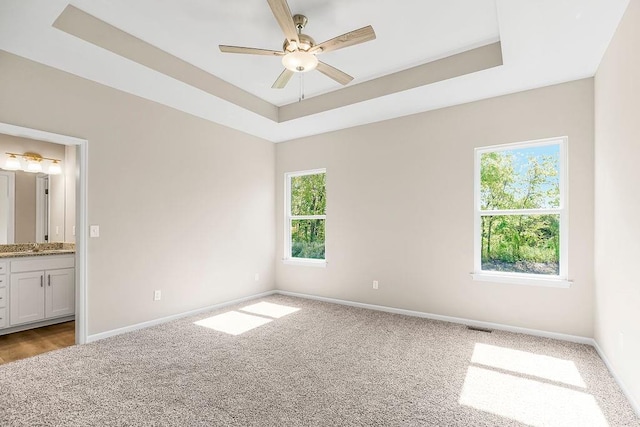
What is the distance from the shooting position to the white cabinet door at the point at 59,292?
3846 millimetres

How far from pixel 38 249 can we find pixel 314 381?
410 centimetres

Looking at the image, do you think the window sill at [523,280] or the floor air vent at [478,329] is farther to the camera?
the floor air vent at [478,329]

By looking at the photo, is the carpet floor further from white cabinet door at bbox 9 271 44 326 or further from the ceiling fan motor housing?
the ceiling fan motor housing

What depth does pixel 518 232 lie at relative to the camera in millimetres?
3611

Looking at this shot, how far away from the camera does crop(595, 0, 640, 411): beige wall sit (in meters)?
2.09

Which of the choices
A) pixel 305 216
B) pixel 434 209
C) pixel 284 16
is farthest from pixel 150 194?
pixel 434 209

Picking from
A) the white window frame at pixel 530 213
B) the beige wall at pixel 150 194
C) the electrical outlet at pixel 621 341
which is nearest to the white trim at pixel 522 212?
the white window frame at pixel 530 213

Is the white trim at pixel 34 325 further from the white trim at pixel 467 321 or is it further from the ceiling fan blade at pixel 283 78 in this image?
the ceiling fan blade at pixel 283 78

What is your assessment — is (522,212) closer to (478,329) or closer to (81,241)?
(478,329)

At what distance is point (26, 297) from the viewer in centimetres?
367

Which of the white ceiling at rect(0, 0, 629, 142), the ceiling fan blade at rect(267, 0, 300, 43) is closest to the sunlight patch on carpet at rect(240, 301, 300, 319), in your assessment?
the white ceiling at rect(0, 0, 629, 142)

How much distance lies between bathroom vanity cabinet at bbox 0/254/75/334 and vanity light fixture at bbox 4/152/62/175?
4.17ft

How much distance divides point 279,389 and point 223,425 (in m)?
0.50

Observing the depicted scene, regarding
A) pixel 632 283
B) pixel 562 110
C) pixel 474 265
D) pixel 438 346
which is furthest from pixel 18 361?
pixel 562 110
